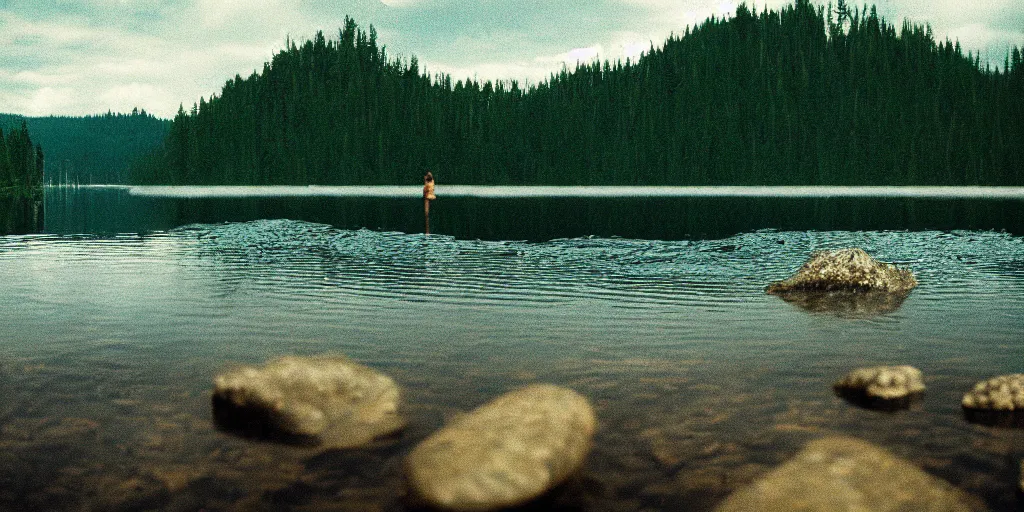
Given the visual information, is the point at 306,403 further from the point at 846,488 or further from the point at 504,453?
the point at 846,488

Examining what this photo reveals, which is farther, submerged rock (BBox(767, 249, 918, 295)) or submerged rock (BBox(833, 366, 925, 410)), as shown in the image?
submerged rock (BBox(767, 249, 918, 295))

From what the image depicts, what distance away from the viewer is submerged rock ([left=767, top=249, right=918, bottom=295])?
2228 centimetres

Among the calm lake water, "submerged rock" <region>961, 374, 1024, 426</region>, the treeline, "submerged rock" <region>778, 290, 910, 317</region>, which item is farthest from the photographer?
the treeline

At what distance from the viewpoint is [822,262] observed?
75.9 ft

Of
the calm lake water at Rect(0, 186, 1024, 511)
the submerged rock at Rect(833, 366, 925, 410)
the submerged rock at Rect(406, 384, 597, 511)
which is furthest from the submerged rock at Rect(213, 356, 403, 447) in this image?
the submerged rock at Rect(833, 366, 925, 410)

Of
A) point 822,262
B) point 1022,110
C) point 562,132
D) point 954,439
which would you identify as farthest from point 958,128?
point 954,439

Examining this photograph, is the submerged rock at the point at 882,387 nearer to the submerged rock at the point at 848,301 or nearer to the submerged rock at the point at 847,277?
the submerged rock at the point at 848,301

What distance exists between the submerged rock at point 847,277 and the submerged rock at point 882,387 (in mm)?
10322

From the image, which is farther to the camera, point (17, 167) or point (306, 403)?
point (17, 167)

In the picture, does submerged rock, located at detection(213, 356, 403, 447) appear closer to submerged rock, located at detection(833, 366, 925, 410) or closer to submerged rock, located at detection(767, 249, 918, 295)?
submerged rock, located at detection(833, 366, 925, 410)

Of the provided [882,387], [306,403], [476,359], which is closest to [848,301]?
[882,387]

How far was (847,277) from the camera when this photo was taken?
2269 cm

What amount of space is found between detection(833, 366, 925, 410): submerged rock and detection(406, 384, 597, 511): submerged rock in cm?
437

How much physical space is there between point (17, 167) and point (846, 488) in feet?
532
